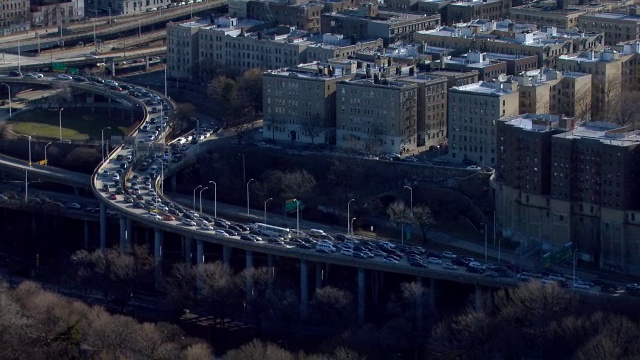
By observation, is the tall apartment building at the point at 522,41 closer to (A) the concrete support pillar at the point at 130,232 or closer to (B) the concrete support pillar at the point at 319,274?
(A) the concrete support pillar at the point at 130,232

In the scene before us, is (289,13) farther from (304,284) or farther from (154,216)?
(304,284)

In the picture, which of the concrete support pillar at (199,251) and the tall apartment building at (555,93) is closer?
the concrete support pillar at (199,251)

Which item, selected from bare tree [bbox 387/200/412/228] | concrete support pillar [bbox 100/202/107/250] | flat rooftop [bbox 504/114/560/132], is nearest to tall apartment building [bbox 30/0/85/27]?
concrete support pillar [bbox 100/202/107/250]

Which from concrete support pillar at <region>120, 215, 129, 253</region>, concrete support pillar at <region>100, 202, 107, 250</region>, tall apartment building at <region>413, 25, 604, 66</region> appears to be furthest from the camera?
tall apartment building at <region>413, 25, 604, 66</region>

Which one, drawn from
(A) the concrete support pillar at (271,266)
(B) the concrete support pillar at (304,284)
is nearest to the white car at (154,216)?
(A) the concrete support pillar at (271,266)

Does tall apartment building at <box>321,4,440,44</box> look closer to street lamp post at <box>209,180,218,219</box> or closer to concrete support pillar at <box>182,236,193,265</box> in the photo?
street lamp post at <box>209,180,218,219</box>

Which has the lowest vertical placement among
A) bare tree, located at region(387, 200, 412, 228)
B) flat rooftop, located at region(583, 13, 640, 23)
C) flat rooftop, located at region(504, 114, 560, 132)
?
bare tree, located at region(387, 200, 412, 228)
